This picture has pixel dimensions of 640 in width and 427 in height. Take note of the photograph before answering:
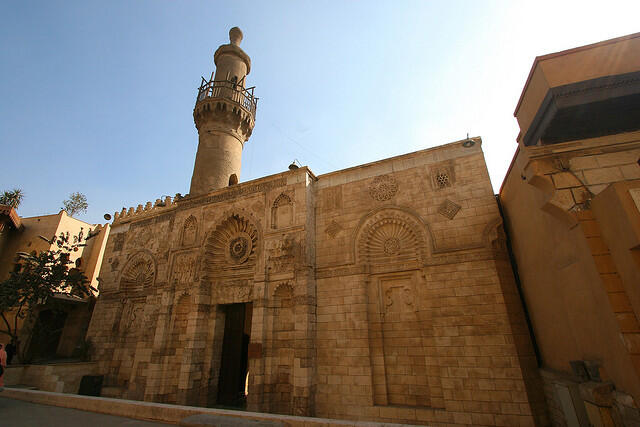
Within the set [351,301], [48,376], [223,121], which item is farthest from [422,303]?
[48,376]

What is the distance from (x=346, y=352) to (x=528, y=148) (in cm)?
593

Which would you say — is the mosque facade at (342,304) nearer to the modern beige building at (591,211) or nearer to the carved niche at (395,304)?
the carved niche at (395,304)

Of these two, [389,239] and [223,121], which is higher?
[223,121]

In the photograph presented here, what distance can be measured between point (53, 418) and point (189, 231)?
6.88 meters

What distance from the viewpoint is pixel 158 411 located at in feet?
16.8

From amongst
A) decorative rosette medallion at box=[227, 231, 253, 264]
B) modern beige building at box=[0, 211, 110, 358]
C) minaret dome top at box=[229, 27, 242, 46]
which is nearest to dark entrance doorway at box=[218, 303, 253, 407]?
decorative rosette medallion at box=[227, 231, 253, 264]

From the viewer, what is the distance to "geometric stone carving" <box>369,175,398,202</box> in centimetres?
864

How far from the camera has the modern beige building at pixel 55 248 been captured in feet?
46.9

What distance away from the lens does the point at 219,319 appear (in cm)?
992

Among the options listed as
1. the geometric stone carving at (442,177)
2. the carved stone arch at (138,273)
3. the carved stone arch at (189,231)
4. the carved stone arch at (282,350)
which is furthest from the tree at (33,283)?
the geometric stone carving at (442,177)

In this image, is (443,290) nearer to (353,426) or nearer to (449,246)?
(449,246)

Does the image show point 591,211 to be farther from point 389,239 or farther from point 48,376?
point 48,376

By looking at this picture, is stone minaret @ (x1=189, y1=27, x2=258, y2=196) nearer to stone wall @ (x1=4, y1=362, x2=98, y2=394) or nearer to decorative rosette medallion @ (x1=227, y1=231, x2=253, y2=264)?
decorative rosette medallion @ (x1=227, y1=231, x2=253, y2=264)

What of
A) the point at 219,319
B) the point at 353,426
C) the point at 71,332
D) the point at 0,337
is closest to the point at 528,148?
the point at 353,426
